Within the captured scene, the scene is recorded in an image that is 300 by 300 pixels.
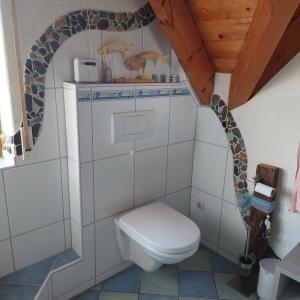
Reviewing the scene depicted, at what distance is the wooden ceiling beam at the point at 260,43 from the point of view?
130 centimetres

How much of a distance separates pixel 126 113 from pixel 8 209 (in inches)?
32.5

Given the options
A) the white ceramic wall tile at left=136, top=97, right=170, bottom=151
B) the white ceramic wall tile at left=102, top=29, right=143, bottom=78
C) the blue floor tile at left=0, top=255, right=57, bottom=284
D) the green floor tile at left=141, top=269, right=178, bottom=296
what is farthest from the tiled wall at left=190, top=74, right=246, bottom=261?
the blue floor tile at left=0, top=255, right=57, bottom=284

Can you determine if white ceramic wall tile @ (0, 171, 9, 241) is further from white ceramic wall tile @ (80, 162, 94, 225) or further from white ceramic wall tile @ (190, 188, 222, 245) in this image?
white ceramic wall tile @ (190, 188, 222, 245)

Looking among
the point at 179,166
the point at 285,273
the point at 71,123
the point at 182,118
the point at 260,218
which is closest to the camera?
the point at 285,273

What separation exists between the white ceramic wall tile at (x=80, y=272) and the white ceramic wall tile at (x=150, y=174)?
14.8 inches

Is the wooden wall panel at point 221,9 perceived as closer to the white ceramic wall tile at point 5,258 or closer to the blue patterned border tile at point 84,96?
the blue patterned border tile at point 84,96

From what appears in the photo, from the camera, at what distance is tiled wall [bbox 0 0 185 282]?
60.7 inches

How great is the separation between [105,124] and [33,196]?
57 centimetres

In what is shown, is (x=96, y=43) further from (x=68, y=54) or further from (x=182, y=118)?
(x=182, y=118)

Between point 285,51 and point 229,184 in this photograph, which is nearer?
point 285,51

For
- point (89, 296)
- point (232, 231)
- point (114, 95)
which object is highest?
point (114, 95)

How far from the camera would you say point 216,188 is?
85.4 inches

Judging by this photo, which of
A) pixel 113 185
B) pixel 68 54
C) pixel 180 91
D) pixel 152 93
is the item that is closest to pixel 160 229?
pixel 113 185

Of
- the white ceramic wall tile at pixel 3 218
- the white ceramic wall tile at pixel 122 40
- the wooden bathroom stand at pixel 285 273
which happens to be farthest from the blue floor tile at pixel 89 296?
the white ceramic wall tile at pixel 122 40
